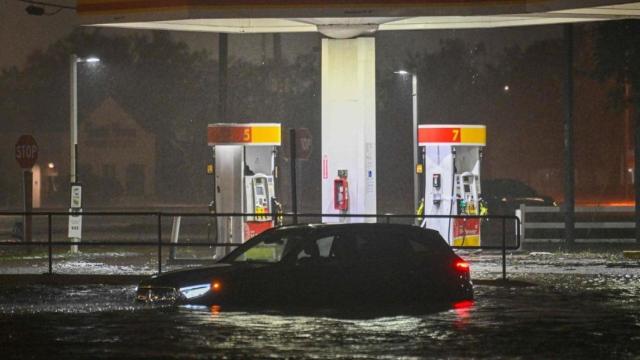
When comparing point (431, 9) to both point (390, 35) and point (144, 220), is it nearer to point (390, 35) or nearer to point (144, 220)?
point (144, 220)

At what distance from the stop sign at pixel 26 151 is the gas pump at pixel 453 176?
9.47 m

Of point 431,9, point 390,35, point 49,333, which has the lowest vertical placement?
point 49,333

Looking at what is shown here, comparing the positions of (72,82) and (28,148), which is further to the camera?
(72,82)

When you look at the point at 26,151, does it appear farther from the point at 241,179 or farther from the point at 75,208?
the point at 241,179

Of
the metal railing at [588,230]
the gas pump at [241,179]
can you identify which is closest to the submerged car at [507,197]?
the metal railing at [588,230]

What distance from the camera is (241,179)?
30516mm

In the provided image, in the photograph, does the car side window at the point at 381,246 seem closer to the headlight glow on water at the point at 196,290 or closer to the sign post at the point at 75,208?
the headlight glow on water at the point at 196,290

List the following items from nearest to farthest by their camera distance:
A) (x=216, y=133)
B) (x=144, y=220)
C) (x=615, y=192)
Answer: (x=216, y=133) < (x=144, y=220) < (x=615, y=192)

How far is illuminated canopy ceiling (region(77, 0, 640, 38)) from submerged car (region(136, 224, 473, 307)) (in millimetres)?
10224

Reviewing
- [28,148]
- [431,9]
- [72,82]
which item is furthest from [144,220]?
[431,9]

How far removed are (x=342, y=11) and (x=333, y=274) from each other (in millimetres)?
10999

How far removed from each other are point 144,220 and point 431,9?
39.7 metres

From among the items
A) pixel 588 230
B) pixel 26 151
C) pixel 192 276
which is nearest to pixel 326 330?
pixel 192 276

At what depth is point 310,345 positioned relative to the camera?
1373 centimetres
